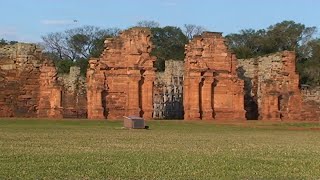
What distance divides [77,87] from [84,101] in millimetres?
1013

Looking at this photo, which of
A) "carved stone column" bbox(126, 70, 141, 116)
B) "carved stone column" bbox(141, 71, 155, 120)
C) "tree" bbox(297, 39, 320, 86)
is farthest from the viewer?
"tree" bbox(297, 39, 320, 86)

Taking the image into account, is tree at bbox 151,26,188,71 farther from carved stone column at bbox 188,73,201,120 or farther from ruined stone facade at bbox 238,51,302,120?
carved stone column at bbox 188,73,201,120

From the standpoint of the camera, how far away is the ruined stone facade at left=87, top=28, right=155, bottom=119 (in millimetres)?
→ 32969

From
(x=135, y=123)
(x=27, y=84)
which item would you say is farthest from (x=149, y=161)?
(x=27, y=84)

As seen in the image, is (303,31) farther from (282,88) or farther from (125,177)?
(125,177)

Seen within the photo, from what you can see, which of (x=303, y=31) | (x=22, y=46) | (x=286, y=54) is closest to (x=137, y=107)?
(x=22, y=46)

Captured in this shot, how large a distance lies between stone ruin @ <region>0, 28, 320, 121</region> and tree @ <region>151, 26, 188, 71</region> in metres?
24.1

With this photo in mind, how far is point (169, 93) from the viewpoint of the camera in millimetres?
38562

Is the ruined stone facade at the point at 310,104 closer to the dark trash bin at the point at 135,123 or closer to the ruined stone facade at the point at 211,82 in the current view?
the ruined stone facade at the point at 211,82

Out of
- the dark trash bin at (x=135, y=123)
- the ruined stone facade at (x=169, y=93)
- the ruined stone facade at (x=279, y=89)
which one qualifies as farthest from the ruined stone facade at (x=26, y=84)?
the ruined stone facade at (x=279, y=89)

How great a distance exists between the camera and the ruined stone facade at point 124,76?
3297cm

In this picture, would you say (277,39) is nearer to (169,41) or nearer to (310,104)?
(169,41)

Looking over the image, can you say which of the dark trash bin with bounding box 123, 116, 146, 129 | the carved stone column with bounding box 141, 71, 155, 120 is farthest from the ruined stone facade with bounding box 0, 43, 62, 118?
the dark trash bin with bounding box 123, 116, 146, 129

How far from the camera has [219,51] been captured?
3456 cm
